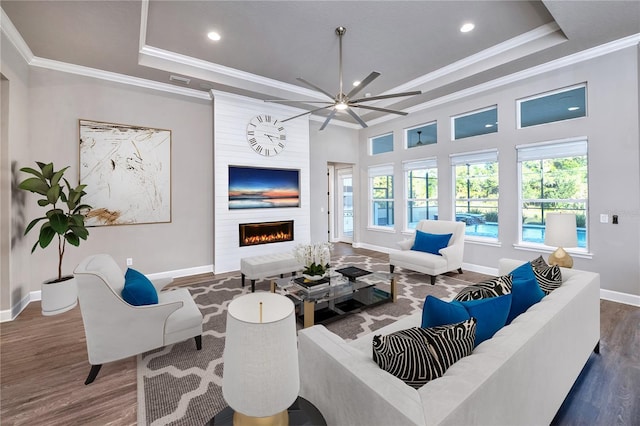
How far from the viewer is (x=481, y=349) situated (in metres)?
1.15

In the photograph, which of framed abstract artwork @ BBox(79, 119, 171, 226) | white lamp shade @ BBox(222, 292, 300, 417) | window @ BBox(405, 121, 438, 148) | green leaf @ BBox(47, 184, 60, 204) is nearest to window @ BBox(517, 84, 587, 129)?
window @ BBox(405, 121, 438, 148)

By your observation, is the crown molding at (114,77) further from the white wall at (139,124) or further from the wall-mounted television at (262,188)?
the wall-mounted television at (262,188)

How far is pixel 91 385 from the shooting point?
203 cm

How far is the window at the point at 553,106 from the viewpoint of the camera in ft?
12.6

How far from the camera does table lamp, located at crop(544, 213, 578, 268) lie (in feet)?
9.41

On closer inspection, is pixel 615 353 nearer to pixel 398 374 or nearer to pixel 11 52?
pixel 398 374

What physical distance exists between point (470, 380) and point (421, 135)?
5.67 metres

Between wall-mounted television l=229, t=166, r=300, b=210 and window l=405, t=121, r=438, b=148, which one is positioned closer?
wall-mounted television l=229, t=166, r=300, b=210

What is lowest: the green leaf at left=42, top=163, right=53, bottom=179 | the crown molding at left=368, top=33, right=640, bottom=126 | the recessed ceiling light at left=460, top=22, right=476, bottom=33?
the green leaf at left=42, top=163, right=53, bottom=179

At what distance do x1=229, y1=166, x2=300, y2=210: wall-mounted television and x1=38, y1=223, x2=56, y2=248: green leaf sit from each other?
2.46m

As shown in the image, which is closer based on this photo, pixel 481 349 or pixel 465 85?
pixel 481 349

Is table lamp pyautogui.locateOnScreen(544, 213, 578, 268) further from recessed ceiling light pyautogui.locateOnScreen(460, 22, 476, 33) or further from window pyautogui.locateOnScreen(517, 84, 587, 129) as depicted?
recessed ceiling light pyautogui.locateOnScreen(460, 22, 476, 33)

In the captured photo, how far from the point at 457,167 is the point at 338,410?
519cm

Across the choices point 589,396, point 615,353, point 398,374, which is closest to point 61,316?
point 398,374
